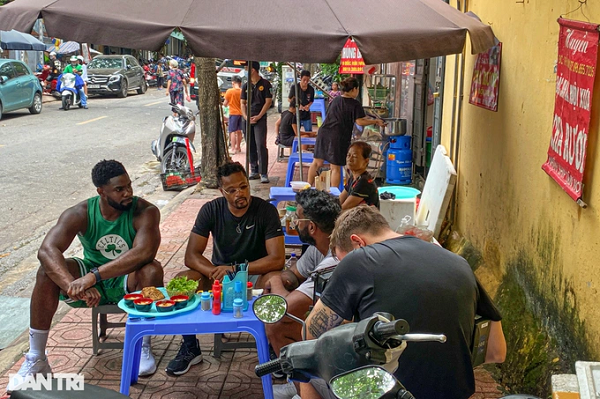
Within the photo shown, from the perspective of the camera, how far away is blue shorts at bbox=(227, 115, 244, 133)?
13.4 m

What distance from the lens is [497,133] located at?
5430mm

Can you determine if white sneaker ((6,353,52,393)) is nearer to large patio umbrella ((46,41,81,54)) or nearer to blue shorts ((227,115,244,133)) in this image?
blue shorts ((227,115,244,133))

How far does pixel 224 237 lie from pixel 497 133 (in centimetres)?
248

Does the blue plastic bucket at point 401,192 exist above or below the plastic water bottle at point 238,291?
below

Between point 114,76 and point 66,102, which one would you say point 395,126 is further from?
point 114,76

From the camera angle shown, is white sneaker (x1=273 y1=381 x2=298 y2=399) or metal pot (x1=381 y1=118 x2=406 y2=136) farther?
metal pot (x1=381 y1=118 x2=406 y2=136)

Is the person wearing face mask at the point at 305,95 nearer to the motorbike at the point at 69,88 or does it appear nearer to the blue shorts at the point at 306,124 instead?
the blue shorts at the point at 306,124

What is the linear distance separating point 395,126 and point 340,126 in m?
1.60

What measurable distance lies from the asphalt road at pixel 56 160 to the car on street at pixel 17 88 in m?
0.41

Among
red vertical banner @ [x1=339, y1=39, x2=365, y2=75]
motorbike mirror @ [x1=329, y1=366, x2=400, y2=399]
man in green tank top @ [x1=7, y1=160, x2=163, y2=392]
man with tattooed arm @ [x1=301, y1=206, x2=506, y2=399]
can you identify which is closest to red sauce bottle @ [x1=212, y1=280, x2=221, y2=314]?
man in green tank top @ [x1=7, y1=160, x2=163, y2=392]

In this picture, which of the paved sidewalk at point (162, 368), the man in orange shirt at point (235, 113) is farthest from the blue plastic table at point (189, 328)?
the man in orange shirt at point (235, 113)

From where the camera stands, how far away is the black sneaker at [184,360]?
14.6ft

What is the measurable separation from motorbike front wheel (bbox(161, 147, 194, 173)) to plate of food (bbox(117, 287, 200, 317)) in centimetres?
739

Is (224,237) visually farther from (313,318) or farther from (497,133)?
(497,133)
